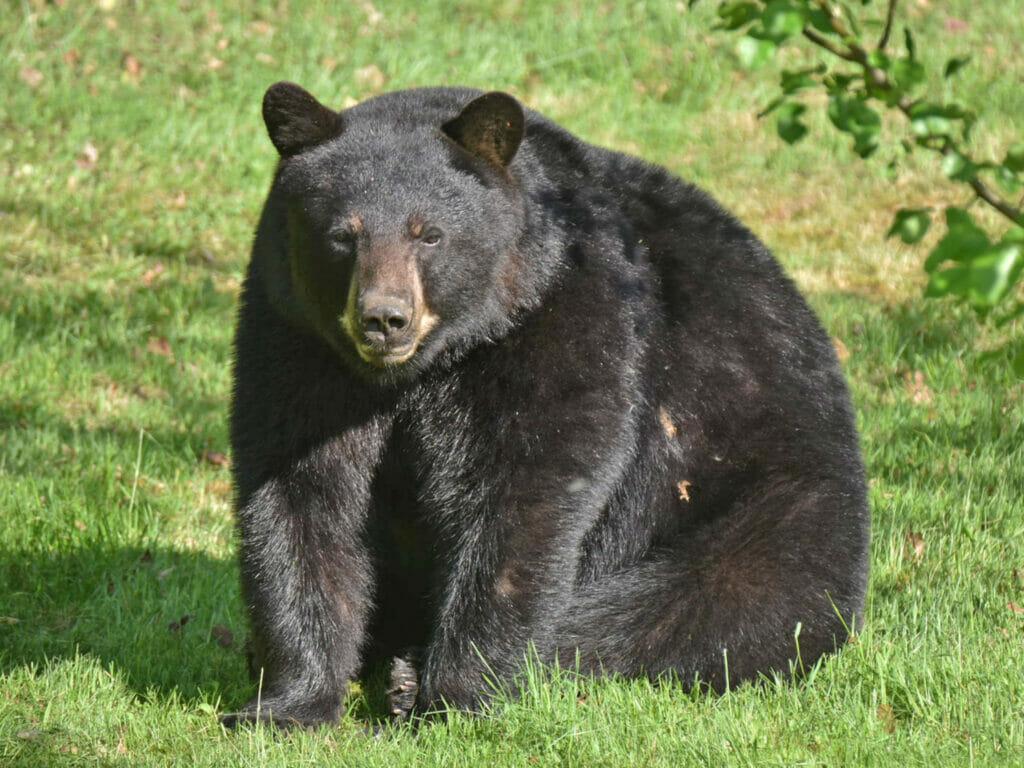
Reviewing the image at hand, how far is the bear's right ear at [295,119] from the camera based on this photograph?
3.85 meters

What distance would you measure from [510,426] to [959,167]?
79.2 inches

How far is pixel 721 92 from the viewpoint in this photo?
1083cm

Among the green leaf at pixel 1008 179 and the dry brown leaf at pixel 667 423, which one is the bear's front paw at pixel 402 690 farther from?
the green leaf at pixel 1008 179

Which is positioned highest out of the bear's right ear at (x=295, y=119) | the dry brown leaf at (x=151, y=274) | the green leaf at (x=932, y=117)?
the green leaf at (x=932, y=117)

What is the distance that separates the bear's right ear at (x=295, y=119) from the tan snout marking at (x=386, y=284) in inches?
18.8

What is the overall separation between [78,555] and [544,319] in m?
2.32

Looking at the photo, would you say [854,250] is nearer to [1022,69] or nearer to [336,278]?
[1022,69]

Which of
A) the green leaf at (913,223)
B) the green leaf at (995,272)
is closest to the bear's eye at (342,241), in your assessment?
the green leaf at (913,223)

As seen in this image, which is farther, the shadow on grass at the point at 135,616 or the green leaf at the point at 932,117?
the shadow on grass at the point at 135,616

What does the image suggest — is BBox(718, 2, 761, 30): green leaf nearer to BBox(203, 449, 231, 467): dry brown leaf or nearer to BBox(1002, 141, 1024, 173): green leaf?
BBox(1002, 141, 1024, 173): green leaf

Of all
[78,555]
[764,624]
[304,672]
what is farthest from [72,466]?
[764,624]

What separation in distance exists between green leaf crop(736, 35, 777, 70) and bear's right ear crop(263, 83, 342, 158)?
6.83ft

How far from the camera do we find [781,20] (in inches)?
73.1

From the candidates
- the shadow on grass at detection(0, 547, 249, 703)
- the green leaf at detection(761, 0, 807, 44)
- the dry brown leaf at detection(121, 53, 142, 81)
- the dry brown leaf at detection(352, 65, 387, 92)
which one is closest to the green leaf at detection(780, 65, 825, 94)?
the green leaf at detection(761, 0, 807, 44)
